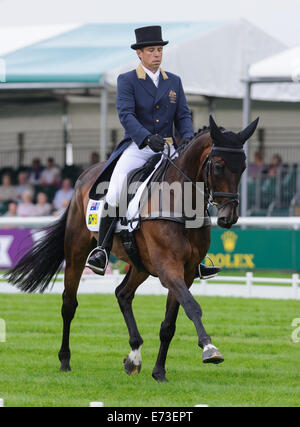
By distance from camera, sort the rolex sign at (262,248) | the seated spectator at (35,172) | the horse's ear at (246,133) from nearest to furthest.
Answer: the horse's ear at (246,133)
the rolex sign at (262,248)
the seated spectator at (35,172)

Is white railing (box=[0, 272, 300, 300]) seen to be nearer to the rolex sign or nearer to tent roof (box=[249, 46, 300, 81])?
the rolex sign

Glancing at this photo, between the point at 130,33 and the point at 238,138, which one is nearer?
the point at 238,138

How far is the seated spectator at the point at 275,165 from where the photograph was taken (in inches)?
713

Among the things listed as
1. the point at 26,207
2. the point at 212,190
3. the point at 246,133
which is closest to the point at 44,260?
the point at 212,190

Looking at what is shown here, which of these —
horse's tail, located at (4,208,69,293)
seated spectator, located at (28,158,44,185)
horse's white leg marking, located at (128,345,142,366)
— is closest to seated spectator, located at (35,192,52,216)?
seated spectator, located at (28,158,44,185)

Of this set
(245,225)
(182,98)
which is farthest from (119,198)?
(245,225)

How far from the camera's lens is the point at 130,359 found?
25.6 feet

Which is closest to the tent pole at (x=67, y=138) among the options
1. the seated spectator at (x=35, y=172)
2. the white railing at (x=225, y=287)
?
the seated spectator at (x=35, y=172)

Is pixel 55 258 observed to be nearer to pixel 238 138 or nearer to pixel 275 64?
pixel 238 138

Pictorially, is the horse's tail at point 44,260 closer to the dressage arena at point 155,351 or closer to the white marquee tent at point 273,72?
the dressage arena at point 155,351

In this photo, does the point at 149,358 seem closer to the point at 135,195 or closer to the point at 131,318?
the point at 131,318

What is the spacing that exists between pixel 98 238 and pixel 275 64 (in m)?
9.70

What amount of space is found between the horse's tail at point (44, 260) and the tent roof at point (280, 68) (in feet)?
28.2

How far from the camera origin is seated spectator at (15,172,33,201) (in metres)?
20.2
